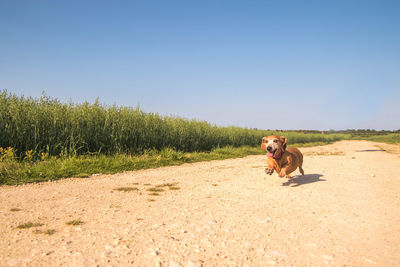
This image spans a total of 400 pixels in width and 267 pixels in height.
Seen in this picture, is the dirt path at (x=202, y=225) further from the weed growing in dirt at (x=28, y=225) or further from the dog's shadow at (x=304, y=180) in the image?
the dog's shadow at (x=304, y=180)

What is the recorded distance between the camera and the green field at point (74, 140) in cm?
698

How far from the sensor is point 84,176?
22.2 feet

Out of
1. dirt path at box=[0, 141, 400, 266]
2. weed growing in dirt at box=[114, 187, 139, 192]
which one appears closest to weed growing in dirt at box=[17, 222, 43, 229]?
dirt path at box=[0, 141, 400, 266]

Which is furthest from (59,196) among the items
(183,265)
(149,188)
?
(183,265)

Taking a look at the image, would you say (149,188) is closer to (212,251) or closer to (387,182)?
(212,251)

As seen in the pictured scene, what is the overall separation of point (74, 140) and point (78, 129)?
1.58 feet

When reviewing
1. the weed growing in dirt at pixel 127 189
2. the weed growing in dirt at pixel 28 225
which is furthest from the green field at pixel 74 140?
the weed growing in dirt at pixel 28 225

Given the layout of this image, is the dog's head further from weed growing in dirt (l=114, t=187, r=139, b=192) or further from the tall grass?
the tall grass

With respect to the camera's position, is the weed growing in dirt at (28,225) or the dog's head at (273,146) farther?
the dog's head at (273,146)

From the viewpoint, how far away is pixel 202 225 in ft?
10.8

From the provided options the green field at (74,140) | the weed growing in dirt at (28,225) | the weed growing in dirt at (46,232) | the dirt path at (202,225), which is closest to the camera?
the dirt path at (202,225)

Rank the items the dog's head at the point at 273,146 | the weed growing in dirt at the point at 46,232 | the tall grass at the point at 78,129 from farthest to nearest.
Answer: the tall grass at the point at 78,129
the dog's head at the point at 273,146
the weed growing in dirt at the point at 46,232

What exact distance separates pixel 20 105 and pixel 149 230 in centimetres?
871

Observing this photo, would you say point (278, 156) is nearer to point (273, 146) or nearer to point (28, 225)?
point (273, 146)
